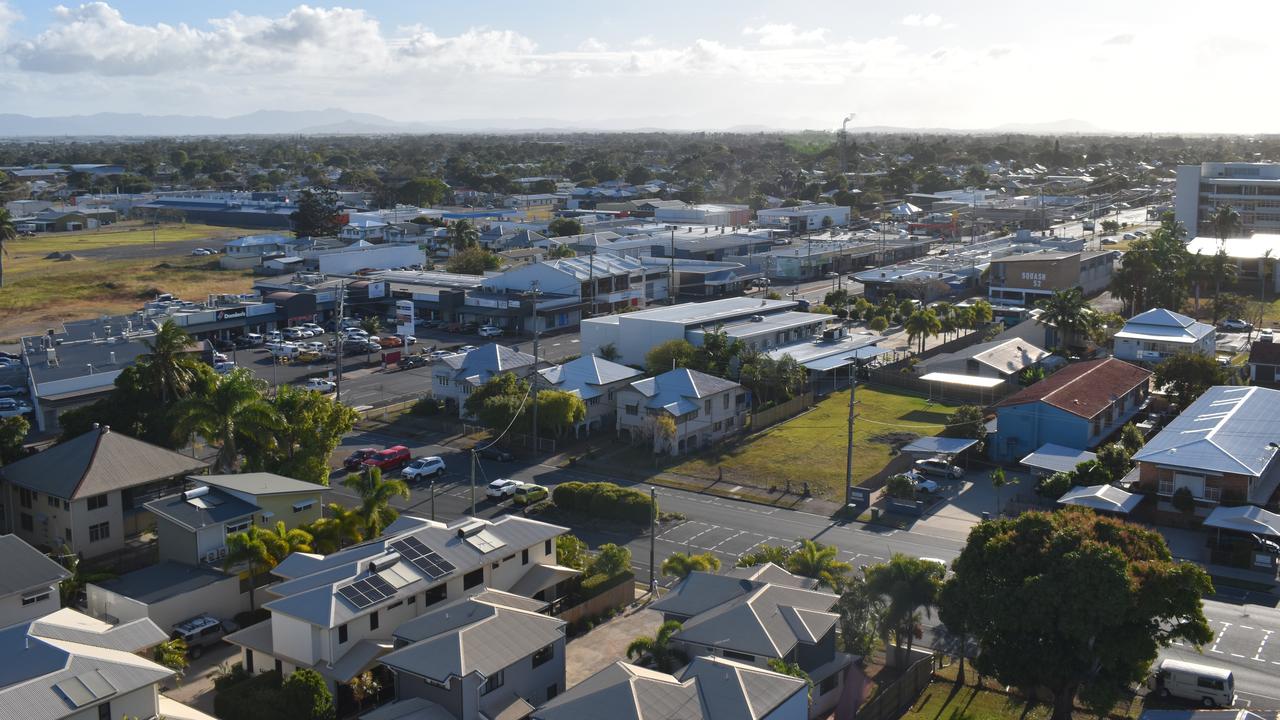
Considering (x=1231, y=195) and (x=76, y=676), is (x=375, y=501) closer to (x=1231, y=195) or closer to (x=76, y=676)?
(x=76, y=676)

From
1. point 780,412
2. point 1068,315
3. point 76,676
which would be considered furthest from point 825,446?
point 76,676

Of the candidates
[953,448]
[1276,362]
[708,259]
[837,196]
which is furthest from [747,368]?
[837,196]

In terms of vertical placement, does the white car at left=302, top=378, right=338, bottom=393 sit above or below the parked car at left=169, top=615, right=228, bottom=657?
above

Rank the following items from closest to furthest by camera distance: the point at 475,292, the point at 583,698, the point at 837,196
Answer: the point at 583,698 < the point at 475,292 < the point at 837,196

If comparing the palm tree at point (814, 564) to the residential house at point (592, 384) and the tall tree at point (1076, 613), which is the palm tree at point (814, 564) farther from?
the residential house at point (592, 384)

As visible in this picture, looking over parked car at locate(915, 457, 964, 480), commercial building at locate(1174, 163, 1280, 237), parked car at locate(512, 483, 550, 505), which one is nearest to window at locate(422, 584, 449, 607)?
parked car at locate(512, 483, 550, 505)

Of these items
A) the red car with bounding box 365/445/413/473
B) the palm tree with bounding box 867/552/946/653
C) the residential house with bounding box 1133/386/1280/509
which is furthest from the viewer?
the red car with bounding box 365/445/413/473

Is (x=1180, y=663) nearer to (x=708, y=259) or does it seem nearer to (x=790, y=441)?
(x=790, y=441)

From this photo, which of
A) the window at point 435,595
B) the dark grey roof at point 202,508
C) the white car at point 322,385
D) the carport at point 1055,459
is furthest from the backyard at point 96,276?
the carport at point 1055,459

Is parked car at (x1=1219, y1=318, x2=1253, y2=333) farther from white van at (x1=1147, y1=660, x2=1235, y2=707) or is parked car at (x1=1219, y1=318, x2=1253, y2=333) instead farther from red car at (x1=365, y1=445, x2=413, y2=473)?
red car at (x1=365, y1=445, x2=413, y2=473)
